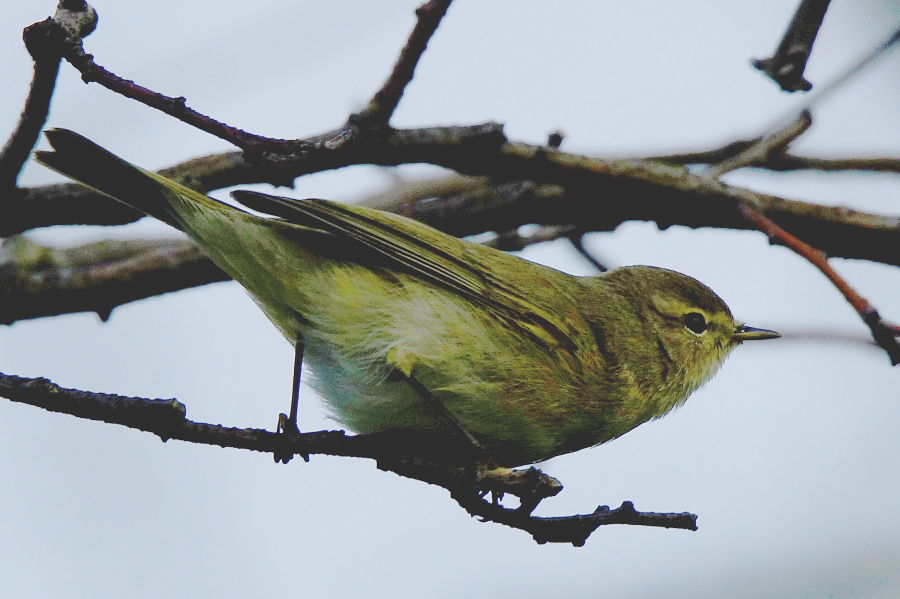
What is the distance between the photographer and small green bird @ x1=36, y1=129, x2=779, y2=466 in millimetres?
3377

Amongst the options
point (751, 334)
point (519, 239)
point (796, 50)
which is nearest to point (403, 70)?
point (796, 50)

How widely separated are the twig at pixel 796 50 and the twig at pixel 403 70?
44.0 inches

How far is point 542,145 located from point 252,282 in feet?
3.97

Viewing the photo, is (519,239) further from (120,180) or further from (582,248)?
(120,180)

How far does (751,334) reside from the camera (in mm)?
4406

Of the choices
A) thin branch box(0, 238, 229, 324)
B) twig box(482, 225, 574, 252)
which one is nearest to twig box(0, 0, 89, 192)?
thin branch box(0, 238, 229, 324)

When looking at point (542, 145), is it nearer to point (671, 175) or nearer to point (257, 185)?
point (671, 175)

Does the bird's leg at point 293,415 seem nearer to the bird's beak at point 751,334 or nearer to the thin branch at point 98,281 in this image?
the thin branch at point 98,281

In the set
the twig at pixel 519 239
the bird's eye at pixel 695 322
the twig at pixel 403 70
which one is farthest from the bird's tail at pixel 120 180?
the bird's eye at pixel 695 322

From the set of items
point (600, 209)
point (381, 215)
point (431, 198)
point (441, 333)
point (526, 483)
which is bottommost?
point (526, 483)

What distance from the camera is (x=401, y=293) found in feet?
11.8

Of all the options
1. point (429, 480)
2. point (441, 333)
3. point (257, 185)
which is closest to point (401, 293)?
point (441, 333)

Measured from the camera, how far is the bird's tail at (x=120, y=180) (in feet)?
10.6

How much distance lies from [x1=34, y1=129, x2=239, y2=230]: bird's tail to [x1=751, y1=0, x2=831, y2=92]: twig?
1.96 metres
